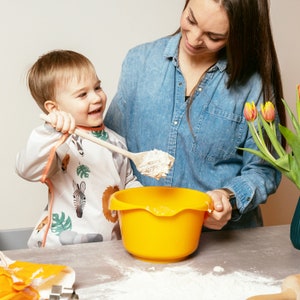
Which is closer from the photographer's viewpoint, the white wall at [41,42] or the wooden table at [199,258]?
the wooden table at [199,258]

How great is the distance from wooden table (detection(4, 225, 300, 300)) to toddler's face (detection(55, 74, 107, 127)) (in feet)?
1.12

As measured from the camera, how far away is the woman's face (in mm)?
1237

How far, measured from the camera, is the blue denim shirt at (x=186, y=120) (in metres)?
1.41

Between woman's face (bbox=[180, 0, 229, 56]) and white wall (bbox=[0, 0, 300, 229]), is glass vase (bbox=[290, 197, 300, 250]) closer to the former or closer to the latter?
woman's face (bbox=[180, 0, 229, 56])

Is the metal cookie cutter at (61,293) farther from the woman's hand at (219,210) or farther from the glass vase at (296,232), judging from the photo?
the glass vase at (296,232)

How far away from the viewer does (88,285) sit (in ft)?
3.07

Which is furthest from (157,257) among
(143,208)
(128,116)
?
(128,116)

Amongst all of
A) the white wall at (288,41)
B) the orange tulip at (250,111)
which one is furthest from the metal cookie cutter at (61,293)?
the white wall at (288,41)

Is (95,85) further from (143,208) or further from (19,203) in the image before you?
(19,203)

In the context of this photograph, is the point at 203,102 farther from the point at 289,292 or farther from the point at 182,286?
the point at 289,292

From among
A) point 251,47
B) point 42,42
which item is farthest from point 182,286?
point 42,42

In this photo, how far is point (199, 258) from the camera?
110cm

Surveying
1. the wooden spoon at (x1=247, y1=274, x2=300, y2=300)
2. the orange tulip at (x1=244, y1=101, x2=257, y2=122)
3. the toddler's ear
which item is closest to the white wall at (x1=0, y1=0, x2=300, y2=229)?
the toddler's ear

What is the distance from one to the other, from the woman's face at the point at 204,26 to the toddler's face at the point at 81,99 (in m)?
0.27
